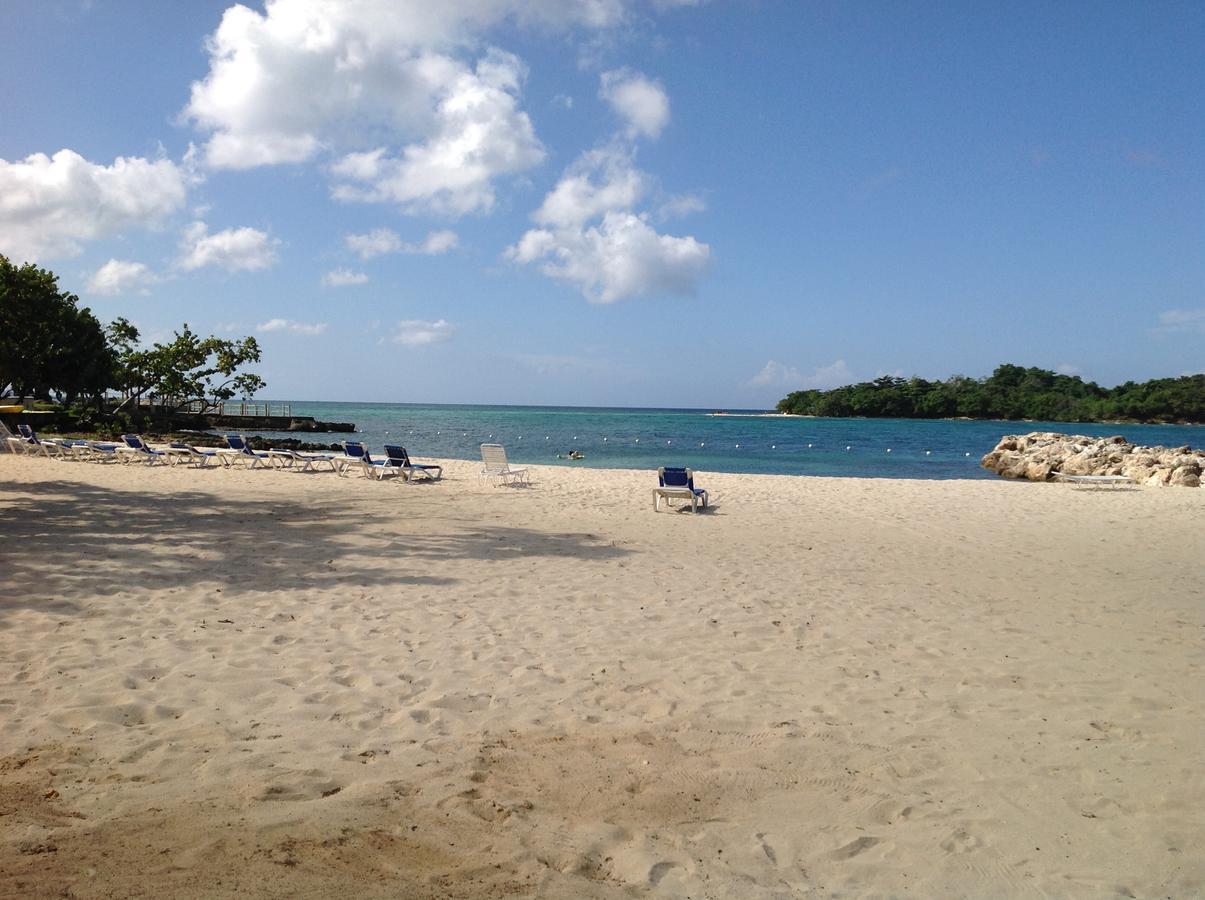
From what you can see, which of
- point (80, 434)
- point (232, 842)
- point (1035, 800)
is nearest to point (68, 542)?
point (232, 842)

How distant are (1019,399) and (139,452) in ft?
366

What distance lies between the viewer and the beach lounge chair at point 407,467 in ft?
53.4

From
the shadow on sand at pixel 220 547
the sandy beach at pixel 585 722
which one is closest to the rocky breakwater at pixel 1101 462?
the sandy beach at pixel 585 722

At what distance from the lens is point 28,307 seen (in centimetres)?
1788

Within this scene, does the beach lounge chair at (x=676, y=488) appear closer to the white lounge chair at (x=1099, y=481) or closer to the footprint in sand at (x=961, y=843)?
the footprint in sand at (x=961, y=843)

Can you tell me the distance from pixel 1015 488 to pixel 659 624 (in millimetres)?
14592

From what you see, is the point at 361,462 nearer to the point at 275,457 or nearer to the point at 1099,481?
the point at 275,457

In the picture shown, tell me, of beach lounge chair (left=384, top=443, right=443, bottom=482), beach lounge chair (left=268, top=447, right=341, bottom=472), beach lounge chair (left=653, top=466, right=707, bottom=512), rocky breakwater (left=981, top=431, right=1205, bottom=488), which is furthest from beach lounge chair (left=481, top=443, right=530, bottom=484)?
rocky breakwater (left=981, top=431, right=1205, bottom=488)

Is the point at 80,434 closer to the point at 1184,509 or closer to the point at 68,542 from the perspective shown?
the point at 68,542

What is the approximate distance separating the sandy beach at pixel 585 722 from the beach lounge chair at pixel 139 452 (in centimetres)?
1109

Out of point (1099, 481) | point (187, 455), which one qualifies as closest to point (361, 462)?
point (187, 455)

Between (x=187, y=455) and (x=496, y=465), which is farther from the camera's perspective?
(x=187, y=455)

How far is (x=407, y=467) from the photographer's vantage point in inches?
640

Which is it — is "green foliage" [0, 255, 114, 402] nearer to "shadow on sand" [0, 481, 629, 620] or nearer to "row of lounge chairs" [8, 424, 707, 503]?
"row of lounge chairs" [8, 424, 707, 503]
